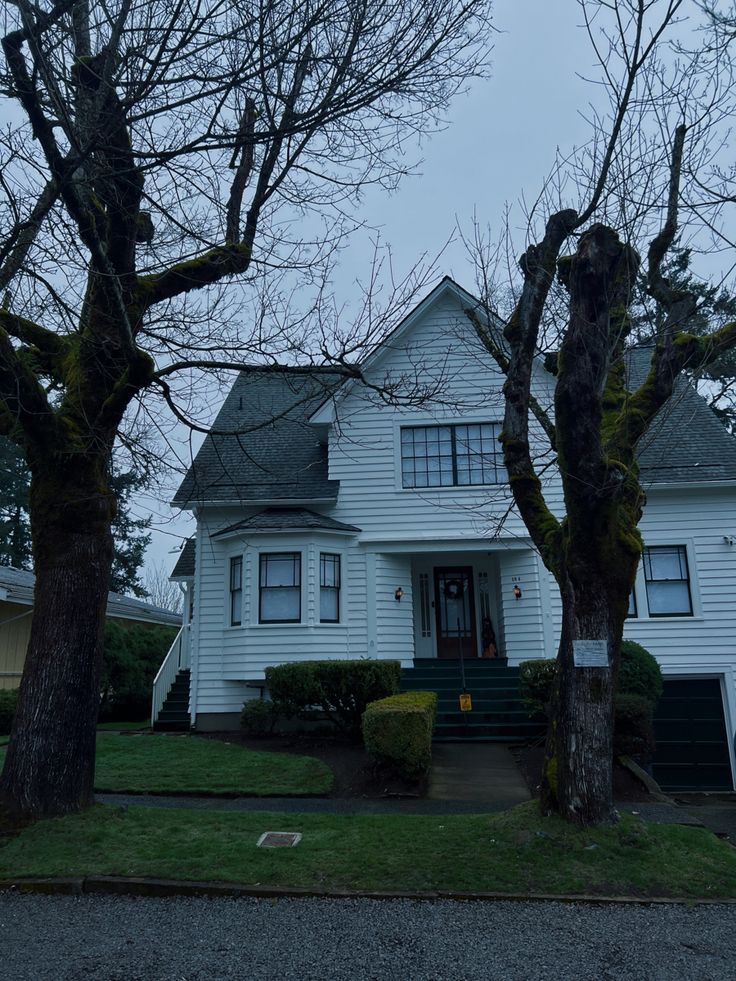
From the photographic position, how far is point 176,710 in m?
16.3

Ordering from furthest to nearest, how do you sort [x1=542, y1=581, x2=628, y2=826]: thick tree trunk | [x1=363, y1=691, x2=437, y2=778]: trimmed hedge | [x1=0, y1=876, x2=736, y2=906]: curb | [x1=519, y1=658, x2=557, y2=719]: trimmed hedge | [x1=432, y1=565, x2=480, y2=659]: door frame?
[x1=432, y1=565, x2=480, y2=659]: door frame → [x1=519, y1=658, x2=557, y2=719]: trimmed hedge → [x1=363, y1=691, x2=437, y2=778]: trimmed hedge → [x1=542, y1=581, x2=628, y2=826]: thick tree trunk → [x1=0, y1=876, x2=736, y2=906]: curb

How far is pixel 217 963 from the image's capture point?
4723 mm

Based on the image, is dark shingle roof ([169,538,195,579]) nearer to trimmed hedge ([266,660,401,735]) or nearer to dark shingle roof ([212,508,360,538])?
dark shingle roof ([212,508,360,538])

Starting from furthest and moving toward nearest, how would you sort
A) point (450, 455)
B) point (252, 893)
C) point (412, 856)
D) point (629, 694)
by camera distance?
point (450, 455), point (629, 694), point (412, 856), point (252, 893)

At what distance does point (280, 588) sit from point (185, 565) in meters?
6.62

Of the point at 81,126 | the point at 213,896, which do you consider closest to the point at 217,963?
the point at 213,896

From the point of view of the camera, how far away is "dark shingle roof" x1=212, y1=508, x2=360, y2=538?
1502 cm

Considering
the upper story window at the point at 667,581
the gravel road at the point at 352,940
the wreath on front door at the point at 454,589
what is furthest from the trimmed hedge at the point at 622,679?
the gravel road at the point at 352,940

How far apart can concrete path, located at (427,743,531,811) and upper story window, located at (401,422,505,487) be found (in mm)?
5603

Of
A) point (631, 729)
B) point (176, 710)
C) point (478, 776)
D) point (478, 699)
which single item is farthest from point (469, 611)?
point (176, 710)

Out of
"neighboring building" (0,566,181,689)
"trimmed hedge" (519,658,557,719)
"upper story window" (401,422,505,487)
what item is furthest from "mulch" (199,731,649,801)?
"neighboring building" (0,566,181,689)

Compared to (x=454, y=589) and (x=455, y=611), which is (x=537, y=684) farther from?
(x=454, y=589)

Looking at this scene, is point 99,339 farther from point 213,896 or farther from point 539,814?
point 539,814

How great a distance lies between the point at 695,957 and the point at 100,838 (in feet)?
15.9
